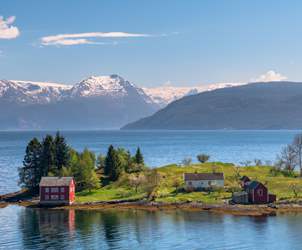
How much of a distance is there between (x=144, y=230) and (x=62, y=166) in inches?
2138

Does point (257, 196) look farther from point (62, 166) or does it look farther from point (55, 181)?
point (62, 166)

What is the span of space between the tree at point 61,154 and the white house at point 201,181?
31.3 meters

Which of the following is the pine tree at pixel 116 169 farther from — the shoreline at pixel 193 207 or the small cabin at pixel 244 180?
the small cabin at pixel 244 180

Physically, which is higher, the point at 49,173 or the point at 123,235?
the point at 49,173

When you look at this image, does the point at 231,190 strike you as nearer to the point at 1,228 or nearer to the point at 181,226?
the point at 181,226

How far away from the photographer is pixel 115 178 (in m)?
150

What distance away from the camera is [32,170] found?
14762 centimetres

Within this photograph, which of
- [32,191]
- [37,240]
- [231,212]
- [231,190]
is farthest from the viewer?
[32,191]

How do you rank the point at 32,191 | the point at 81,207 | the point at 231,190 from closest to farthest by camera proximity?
the point at 81,207
the point at 231,190
the point at 32,191

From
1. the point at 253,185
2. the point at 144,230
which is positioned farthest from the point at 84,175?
the point at 144,230

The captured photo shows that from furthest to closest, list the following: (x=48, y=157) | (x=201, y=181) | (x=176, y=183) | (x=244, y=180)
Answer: (x=48, y=157)
(x=176, y=183)
(x=244, y=180)
(x=201, y=181)

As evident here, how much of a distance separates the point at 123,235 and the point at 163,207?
2696cm

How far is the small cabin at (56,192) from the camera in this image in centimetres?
12719

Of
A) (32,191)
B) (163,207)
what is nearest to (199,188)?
(163,207)
